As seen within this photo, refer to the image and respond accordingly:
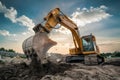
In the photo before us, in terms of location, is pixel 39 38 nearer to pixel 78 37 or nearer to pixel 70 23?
pixel 70 23

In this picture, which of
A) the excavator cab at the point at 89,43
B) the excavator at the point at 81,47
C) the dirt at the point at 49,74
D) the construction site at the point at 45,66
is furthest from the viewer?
the excavator cab at the point at 89,43

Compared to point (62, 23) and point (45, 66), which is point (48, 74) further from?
point (62, 23)

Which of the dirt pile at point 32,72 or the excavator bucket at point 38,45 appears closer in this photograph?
the dirt pile at point 32,72

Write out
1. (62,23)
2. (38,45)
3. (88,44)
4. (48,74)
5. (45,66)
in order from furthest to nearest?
(88,44) < (62,23) < (45,66) < (38,45) < (48,74)

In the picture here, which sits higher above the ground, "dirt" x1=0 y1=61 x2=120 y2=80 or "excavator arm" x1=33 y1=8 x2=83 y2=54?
"excavator arm" x1=33 y1=8 x2=83 y2=54

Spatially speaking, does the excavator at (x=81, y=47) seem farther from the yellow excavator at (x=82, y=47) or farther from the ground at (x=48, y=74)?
the ground at (x=48, y=74)

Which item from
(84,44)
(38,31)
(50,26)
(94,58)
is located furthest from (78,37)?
(38,31)

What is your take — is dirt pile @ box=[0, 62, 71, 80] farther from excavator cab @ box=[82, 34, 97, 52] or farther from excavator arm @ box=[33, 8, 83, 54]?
excavator cab @ box=[82, 34, 97, 52]

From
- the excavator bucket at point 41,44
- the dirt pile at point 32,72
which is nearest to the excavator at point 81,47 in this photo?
the excavator bucket at point 41,44

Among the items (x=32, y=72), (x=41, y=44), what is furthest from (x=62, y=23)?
→ (x=32, y=72)

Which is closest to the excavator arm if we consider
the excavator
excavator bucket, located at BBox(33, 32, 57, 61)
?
the excavator

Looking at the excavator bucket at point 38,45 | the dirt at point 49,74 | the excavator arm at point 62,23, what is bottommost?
the dirt at point 49,74

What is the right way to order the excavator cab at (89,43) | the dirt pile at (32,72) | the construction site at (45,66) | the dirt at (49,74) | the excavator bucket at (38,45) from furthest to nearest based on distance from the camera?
the excavator cab at (89,43) → the excavator bucket at (38,45) → the dirt pile at (32,72) → the construction site at (45,66) → the dirt at (49,74)

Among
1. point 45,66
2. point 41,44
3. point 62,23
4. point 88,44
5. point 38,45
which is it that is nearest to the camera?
point 38,45
